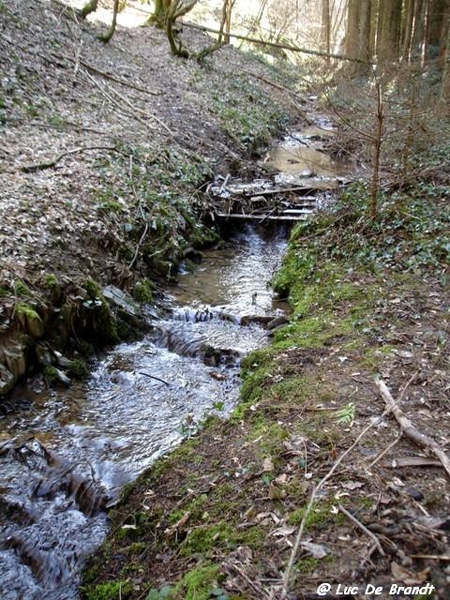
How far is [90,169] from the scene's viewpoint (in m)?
9.56

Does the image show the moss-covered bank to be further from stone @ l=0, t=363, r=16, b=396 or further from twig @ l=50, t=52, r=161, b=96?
twig @ l=50, t=52, r=161, b=96

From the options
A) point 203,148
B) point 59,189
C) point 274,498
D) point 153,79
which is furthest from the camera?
point 153,79

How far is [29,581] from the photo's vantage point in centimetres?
397

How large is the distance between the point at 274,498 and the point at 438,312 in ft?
11.2

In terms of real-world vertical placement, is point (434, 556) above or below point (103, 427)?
above

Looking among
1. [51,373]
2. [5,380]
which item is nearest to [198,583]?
[5,380]

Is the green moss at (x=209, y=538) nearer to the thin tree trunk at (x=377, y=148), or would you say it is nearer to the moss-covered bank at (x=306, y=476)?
the moss-covered bank at (x=306, y=476)

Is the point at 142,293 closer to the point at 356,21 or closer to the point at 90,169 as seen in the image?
the point at 90,169

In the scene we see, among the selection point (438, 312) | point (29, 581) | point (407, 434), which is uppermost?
point (438, 312)

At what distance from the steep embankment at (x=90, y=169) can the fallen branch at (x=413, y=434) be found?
149 inches

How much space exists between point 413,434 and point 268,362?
7.66 feet

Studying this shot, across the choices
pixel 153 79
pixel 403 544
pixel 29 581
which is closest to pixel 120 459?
pixel 29 581

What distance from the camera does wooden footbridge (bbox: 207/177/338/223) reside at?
11.5m

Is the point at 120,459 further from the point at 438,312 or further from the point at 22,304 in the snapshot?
the point at 438,312
